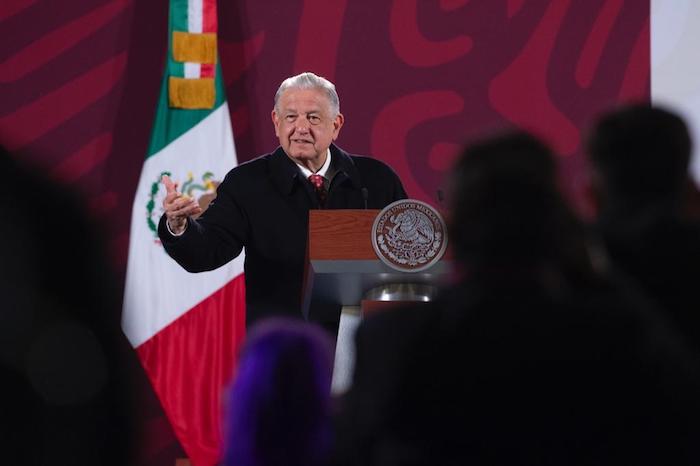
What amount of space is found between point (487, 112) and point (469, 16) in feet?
1.65

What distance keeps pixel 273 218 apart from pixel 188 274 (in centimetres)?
175

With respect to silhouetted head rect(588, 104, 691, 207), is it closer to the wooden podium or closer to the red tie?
the wooden podium

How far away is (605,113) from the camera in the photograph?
1498 mm

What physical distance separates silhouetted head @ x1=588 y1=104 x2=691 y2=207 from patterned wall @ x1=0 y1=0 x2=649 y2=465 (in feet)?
12.3

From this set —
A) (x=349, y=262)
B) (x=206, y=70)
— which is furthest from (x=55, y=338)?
(x=206, y=70)

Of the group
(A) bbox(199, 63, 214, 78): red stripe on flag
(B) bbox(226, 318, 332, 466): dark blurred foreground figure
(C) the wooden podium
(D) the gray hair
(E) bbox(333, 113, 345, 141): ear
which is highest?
(B) bbox(226, 318, 332, 466): dark blurred foreground figure

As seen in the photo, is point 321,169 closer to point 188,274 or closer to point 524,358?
point 188,274

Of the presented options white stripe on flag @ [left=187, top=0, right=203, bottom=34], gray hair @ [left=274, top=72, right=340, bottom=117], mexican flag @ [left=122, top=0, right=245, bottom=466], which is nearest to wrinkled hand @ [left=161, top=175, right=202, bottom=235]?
gray hair @ [left=274, top=72, right=340, bottom=117]

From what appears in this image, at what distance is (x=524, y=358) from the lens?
4.19ft

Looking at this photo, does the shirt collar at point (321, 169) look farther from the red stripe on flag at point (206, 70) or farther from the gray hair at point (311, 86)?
the red stripe on flag at point (206, 70)

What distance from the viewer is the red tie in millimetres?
3359

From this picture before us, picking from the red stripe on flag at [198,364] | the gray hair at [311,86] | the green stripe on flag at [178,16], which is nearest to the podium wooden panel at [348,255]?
the gray hair at [311,86]

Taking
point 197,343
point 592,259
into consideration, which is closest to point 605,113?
point 592,259

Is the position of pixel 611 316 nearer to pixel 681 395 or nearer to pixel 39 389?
pixel 681 395
